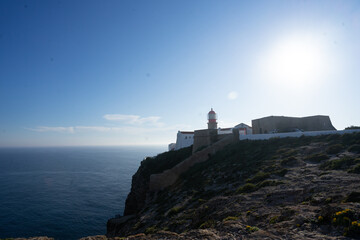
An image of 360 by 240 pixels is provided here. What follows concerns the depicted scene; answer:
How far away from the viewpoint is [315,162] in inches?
508

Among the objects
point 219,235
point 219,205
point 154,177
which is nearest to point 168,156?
point 154,177

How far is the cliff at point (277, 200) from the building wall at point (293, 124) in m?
8.51

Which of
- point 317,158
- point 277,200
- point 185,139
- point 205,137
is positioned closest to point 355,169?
point 317,158

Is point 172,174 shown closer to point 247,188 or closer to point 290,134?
point 247,188

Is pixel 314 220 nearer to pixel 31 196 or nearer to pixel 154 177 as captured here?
pixel 154 177

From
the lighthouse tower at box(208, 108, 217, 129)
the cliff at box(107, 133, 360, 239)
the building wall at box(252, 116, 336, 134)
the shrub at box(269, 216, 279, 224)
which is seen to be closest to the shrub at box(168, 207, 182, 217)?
the cliff at box(107, 133, 360, 239)

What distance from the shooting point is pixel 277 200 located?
26.8 ft

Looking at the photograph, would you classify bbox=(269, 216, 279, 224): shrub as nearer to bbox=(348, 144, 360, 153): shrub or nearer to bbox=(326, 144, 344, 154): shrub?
bbox=(326, 144, 344, 154): shrub

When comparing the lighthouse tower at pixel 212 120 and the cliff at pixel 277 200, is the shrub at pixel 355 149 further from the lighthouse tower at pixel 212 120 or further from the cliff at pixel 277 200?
the lighthouse tower at pixel 212 120

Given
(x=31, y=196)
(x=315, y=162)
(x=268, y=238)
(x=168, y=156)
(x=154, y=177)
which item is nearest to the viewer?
(x=268, y=238)

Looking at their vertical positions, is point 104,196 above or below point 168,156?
below

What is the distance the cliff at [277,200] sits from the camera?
5.50 metres

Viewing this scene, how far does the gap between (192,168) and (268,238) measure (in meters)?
16.5

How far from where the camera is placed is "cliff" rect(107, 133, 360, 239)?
5.50m
